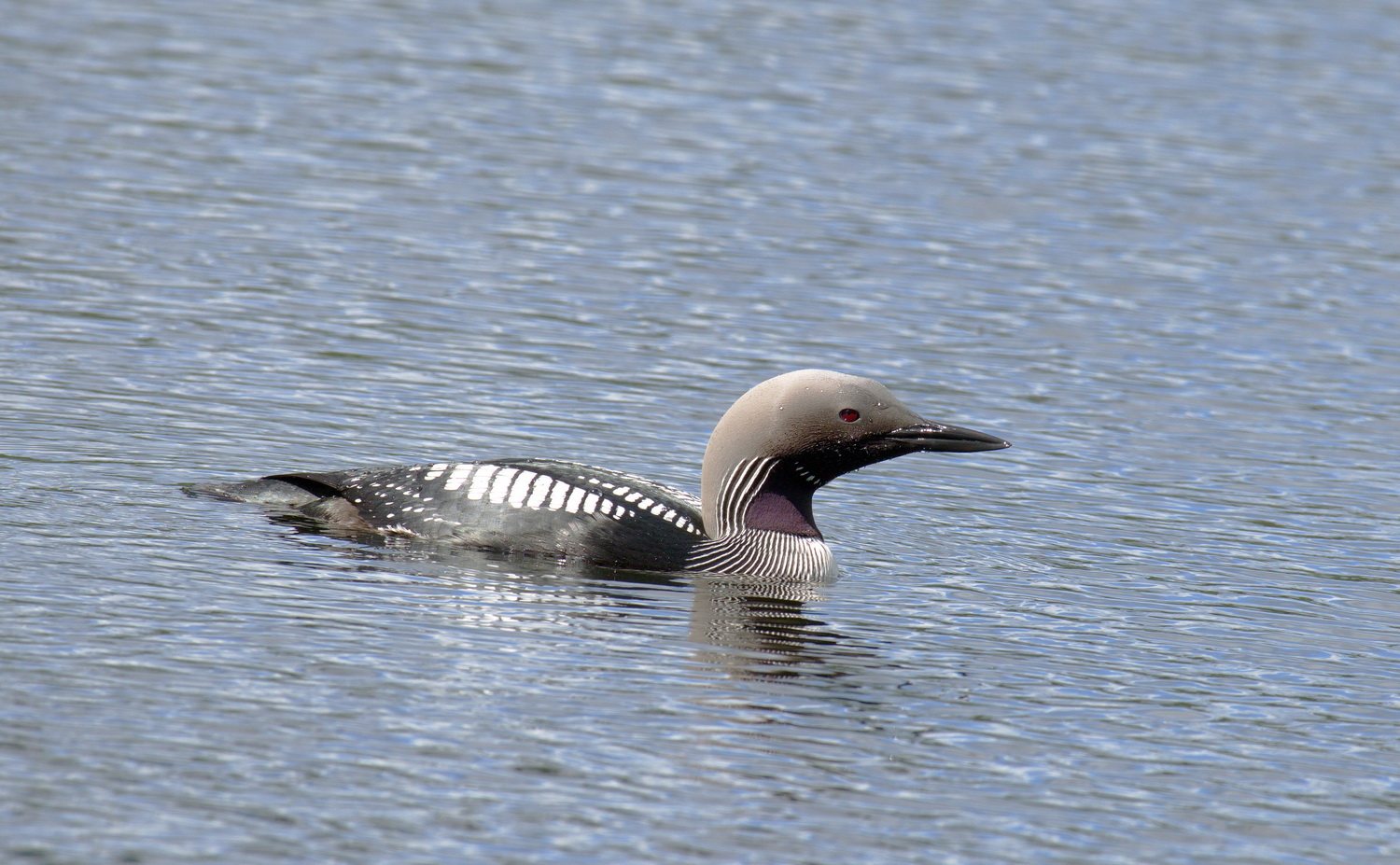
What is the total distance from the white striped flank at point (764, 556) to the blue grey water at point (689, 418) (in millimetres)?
133

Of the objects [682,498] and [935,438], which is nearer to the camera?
[935,438]

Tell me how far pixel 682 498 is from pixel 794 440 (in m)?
0.56

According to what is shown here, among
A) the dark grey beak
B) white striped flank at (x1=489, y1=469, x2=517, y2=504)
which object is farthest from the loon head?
white striped flank at (x1=489, y1=469, x2=517, y2=504)

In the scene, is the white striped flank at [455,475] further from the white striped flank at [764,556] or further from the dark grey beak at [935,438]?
the dark grey beak at [935,438]

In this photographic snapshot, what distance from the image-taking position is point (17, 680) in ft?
21.0

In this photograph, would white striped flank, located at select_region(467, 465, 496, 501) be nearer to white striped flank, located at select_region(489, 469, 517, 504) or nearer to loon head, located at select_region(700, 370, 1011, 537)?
white striped flank, located at select_region(489, 469, 517, 504)

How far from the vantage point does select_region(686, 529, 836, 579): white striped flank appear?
334 inches

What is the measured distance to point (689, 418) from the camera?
1082 centimetres

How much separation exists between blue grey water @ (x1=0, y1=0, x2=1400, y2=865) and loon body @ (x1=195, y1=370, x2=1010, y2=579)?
0.17 meters

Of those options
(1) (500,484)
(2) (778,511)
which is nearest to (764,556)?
(2) (778,511)

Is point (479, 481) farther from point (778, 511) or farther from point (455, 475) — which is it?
point (778, 511)

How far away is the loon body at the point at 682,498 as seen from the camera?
8.42 m

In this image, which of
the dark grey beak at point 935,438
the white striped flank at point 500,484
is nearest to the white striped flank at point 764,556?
the dark grey beak at point 935,438

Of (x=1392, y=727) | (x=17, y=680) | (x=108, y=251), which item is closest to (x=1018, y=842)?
(x=1392, y=727)
